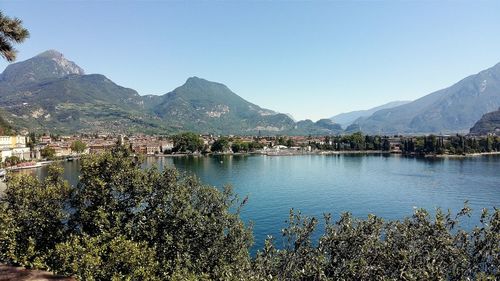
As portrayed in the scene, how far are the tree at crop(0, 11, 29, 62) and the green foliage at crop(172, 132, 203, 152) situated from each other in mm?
154322

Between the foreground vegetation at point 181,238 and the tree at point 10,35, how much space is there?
746cm

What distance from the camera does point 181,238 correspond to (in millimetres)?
18703

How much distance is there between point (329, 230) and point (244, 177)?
235 ft

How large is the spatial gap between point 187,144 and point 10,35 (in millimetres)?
155676

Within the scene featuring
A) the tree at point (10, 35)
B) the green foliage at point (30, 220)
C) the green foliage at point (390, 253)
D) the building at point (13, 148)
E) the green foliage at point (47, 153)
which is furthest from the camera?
the green foliage at point (47, 153)

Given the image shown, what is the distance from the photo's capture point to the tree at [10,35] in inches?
411

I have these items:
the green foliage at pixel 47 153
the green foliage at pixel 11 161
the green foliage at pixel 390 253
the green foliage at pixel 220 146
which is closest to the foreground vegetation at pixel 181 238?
the green foliage at pixel 390 253

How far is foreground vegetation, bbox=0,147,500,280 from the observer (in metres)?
13.6

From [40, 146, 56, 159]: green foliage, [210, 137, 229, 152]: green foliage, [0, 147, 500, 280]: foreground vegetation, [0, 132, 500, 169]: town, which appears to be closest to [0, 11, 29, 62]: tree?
[0, 147, 500, 280]: foreground vegetation

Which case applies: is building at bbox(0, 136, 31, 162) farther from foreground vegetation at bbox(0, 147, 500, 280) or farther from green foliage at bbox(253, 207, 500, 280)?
green foliage at bbox(253, 207, 500, 280)

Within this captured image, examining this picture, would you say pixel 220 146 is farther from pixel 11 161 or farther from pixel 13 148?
pixel 11 161

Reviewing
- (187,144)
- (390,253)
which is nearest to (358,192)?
(390,253)

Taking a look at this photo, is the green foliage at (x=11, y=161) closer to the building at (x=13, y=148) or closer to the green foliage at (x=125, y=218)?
the building at (x=13, y=148)

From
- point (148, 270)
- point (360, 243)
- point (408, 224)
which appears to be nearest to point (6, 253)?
point (148, 270)
